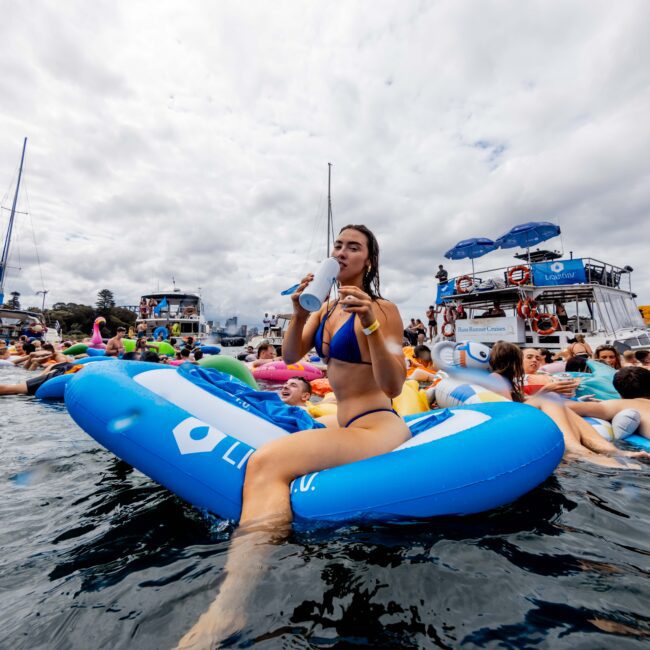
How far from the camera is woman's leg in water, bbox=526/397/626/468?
317cm

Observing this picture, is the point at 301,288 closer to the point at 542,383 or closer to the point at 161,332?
the point at 542,383

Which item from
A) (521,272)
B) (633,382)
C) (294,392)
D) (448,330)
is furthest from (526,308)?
(294,392)

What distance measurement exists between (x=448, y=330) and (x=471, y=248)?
5228 mm

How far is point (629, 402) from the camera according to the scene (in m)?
3.92

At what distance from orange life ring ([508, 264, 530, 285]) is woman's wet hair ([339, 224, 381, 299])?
1733 cm

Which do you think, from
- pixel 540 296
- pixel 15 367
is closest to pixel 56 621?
pixel 15 367

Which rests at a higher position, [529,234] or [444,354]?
[529,234]

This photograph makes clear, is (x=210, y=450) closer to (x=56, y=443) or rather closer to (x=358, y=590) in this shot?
(x=358, y=590)

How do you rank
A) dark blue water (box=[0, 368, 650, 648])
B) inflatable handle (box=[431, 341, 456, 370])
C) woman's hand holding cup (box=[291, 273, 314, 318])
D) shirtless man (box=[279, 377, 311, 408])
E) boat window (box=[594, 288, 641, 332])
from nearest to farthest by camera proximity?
dark blue water (box=[0, 368, 650, 648]) < woman's hand holding cup (box=[291, 273, 314, 318]) < shirtless man (box=[279, 377, 311, 408]) < inflatable handle (box=[431, 341, 456, 370]) < boat window (box=[594, 288, 641, 332])

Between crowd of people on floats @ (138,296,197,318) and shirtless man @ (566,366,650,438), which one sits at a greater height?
crowd of people on floats @ (138,296,197,318)

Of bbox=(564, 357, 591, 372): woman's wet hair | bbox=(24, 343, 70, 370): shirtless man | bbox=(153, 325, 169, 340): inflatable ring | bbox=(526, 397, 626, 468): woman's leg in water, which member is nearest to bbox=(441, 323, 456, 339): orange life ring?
bbox=(564, 357, 591, 372): woman's wet hair

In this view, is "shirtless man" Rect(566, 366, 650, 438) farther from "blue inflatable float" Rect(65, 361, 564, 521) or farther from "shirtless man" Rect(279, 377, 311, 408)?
"shirtless man" Rect(279, 377, 311, 408)

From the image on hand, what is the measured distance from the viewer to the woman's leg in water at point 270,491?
1.32 m

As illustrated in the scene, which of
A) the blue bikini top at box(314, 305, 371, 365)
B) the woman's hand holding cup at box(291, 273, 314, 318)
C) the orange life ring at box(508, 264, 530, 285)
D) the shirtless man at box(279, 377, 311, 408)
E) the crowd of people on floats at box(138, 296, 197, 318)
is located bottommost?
the shirtless man at box(279, 377, 311, 408)
